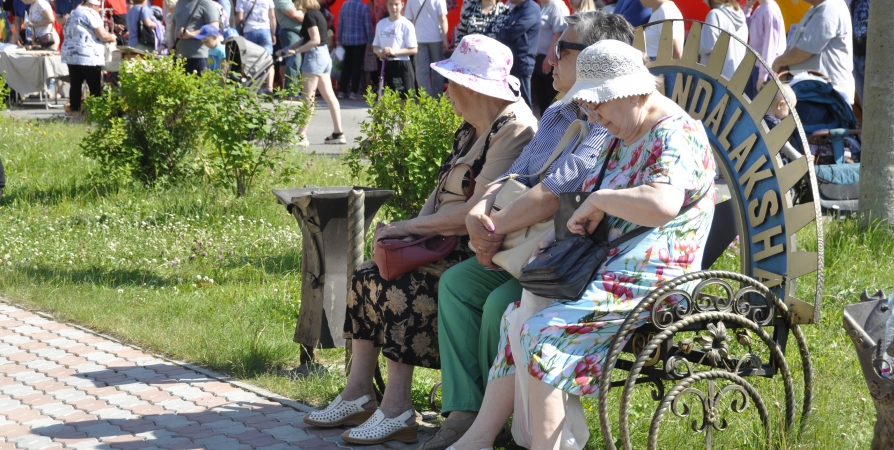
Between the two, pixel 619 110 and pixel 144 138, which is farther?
pixel 144 138

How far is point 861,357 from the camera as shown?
9.58 ft

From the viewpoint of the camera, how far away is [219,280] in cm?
626

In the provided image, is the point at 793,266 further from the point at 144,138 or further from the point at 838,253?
the point at 144,138

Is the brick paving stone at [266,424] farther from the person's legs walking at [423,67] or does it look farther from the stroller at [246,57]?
the person's legs walking at [423,67]

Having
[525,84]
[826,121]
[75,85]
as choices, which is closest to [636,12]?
[525,84]

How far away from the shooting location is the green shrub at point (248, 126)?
298 inches

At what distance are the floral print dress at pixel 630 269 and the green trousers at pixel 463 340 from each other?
0.46 m

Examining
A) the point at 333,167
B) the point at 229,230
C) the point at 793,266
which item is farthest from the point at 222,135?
the point at 793,266

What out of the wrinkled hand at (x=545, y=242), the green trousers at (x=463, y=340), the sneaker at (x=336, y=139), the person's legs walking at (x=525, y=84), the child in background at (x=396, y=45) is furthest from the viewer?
the child in background at (x=396, y=45)

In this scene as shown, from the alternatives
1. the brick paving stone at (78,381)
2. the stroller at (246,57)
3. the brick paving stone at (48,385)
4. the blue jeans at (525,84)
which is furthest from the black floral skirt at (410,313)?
the stroller at (246,57)

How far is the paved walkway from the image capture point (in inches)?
156

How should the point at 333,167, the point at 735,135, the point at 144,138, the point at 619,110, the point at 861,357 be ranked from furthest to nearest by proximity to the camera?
the point at 333,167, the point at 144,138, the point at 735,135, the point at 619,110, the point at 861,357

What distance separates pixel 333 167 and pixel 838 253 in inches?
198

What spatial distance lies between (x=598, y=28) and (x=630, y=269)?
1.14 metres
